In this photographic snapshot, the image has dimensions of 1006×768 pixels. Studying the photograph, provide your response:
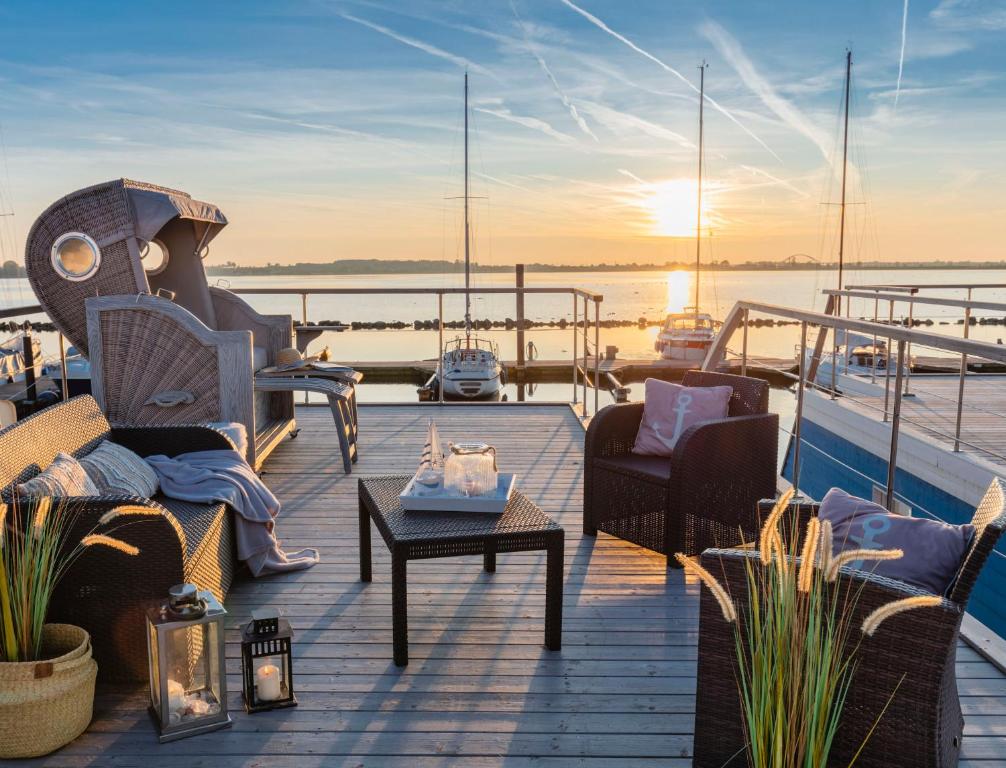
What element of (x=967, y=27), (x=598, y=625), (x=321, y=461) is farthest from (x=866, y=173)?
(x=598, y=625)

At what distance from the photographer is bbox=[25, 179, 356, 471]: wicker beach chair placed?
168 inches

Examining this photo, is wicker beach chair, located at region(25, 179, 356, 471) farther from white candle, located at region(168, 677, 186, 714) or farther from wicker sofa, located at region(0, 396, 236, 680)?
white candle, located at region(168, 677, 186, 714)

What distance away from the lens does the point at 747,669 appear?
1764 millimetres

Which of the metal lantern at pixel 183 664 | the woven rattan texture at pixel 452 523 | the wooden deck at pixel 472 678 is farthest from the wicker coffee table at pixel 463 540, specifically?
the metal lantern at pixel 183 664

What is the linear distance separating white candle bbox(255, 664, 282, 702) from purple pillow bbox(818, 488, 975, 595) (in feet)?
4.99

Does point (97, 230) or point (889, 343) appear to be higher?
point (97, 230)

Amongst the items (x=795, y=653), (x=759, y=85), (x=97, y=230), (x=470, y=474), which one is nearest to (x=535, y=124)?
(x=759, y=85)

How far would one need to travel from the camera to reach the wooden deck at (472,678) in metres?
2.08

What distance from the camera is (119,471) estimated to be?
9.46ft

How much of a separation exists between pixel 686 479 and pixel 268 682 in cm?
176

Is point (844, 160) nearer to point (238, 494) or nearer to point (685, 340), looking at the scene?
point (685, 340)

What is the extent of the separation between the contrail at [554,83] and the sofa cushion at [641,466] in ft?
29.2

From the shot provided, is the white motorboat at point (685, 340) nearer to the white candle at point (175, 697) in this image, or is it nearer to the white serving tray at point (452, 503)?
the white serving tray at point (452, 503)

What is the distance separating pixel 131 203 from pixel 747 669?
4.42m
